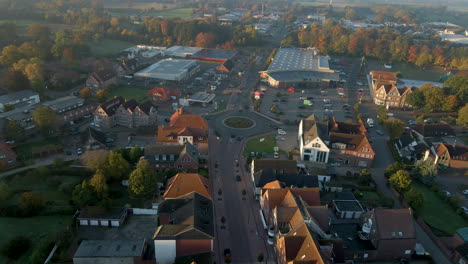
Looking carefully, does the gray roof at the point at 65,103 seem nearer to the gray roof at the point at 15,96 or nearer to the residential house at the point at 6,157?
the gray roof at the point at 15,96

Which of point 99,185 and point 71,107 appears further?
point 71,107

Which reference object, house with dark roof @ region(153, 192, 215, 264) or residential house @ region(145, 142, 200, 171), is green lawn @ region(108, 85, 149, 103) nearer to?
residential house @ region(145, 142, 200, 171)

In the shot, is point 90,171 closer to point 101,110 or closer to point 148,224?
point 148,224

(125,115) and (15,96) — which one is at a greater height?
(15,96)

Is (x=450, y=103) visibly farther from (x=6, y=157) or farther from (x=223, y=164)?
(x=6, y=157)

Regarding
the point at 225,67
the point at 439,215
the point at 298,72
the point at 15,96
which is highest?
the point at 298,72

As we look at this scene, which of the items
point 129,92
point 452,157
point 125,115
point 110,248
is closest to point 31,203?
point 110,248
